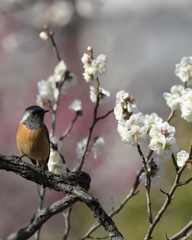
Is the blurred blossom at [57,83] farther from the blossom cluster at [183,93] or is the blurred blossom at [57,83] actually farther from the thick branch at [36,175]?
the thick branch at [36,175]

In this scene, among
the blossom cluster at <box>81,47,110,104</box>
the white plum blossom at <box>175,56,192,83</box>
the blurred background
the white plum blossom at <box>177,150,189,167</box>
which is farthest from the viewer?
the blurred background

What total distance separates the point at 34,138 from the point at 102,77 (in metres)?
5.00

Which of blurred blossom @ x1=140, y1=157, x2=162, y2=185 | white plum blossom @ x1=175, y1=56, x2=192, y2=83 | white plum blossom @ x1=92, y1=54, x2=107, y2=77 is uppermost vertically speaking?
white plum blossom @ x1=92, y1=54, x2=107, y2=77

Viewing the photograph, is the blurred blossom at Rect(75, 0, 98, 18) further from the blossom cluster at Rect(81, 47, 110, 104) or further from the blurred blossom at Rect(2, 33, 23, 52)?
the blossom cluster at Rect(81, 47, 110, 104)

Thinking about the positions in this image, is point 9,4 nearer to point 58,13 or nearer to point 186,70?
point 58,13

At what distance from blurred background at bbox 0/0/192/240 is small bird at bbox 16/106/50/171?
50.6 inches

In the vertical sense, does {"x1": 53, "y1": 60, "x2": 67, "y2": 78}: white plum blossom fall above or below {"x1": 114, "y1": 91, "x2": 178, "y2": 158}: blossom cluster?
above

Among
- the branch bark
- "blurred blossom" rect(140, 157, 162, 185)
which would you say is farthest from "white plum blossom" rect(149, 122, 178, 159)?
the branch bark

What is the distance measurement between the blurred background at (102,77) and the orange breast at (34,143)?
1.33 metres

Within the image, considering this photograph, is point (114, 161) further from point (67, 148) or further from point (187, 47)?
point (187, 47)

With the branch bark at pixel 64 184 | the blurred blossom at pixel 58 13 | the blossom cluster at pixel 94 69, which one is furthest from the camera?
the blurred blossom at pixel 58 13

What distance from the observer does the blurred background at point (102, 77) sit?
5137 millimetres

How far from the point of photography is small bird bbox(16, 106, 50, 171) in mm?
2697

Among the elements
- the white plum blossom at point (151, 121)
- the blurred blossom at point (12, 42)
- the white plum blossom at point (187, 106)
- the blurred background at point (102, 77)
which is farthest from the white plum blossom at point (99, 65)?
the blurred blossom at point (12, 42)
